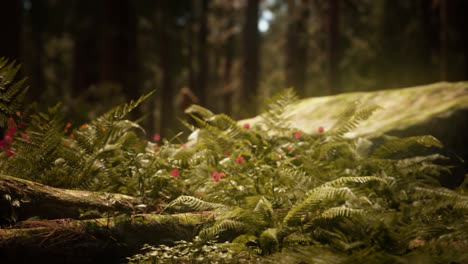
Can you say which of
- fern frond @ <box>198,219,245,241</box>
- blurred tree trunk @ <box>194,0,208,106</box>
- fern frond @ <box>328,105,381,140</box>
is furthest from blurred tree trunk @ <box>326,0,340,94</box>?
fern frond @ <box>198,219,245,241</box>

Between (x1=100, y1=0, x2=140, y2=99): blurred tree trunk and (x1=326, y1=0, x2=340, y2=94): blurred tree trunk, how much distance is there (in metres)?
9.35

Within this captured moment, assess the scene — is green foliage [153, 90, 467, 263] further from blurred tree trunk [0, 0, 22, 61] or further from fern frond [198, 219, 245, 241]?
blurred tree trunk [0, 0, 22, 61]

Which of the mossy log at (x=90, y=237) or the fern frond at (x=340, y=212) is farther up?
the fern frond at (x=340, y=212)

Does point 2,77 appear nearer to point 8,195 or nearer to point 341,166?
point 8,195

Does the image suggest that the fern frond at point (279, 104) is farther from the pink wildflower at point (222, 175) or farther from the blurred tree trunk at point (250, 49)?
the blurred tree trunk at point (250, 49)

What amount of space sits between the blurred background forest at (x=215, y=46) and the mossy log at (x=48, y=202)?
4.27m

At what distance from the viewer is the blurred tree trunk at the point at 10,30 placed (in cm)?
659

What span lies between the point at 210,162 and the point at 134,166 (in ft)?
2.78

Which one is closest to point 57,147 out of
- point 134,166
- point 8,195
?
point 134,166

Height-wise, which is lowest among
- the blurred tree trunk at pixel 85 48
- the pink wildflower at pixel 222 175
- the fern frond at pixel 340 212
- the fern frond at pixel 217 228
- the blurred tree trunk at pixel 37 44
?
the fern frond at pixel 217 228

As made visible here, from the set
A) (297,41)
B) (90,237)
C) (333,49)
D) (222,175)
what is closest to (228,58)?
(297,41)

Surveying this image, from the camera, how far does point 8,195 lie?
2.92m

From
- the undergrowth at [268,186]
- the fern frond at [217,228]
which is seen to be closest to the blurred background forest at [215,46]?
the undergrowth at [268,186]

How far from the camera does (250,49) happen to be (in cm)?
1383
